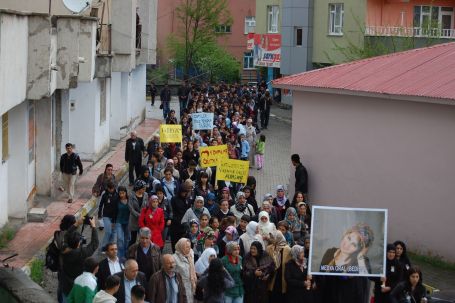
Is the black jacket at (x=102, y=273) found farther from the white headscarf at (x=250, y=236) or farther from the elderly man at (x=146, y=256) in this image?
the white headscarf at (x=250, y=236)

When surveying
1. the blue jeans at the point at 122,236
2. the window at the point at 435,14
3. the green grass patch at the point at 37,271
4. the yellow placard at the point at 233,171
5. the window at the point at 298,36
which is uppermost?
the window at the point at 435,14

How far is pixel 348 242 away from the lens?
1416 cm

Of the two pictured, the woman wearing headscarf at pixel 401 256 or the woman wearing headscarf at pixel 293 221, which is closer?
the woman wearing headscarf at pixel 401 256

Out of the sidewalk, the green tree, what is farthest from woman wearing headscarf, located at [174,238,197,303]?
the green tree

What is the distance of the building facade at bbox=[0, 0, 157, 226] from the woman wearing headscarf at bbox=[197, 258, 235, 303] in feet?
18.8

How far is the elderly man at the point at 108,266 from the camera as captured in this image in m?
13.1

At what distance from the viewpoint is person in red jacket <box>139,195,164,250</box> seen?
17234mm

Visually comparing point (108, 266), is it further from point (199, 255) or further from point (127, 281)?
point (199, 255)

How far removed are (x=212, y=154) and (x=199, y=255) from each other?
7552mm

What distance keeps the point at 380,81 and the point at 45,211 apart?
297 inches

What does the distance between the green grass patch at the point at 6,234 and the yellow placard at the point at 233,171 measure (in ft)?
13.7

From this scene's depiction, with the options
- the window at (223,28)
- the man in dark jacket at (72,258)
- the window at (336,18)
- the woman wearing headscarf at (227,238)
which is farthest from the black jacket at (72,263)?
the window at (223,28)

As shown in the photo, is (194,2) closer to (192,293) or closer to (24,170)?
(24,170)

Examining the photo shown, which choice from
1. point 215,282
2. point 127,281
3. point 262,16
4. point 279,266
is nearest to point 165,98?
point 262,16
